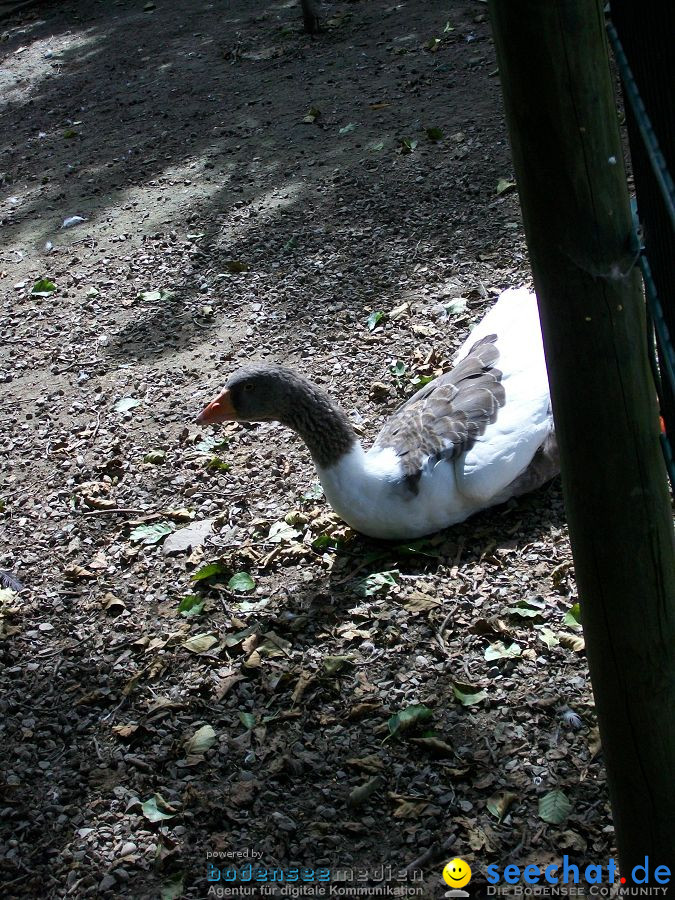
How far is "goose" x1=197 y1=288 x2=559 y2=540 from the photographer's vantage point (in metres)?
3.64

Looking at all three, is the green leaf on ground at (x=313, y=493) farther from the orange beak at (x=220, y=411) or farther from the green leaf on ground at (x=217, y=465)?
the orange beak at (x=220, y=411)

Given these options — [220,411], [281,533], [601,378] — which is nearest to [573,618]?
[281,533]

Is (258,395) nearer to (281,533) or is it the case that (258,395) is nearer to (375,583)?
(281,533)

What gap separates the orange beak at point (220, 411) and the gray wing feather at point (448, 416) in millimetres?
643

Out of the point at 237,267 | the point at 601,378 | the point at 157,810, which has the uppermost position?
the point at 601,378

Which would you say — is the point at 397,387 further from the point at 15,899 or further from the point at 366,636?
the point at 15,899

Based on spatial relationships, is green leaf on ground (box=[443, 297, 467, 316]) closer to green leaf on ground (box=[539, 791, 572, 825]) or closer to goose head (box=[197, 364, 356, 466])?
goose head (box=[197, 364, 356, 466])

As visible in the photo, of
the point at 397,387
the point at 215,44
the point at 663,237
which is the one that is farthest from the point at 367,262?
the point at 215,44

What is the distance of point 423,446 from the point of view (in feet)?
12.2

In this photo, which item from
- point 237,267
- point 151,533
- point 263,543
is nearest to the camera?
point 263,543

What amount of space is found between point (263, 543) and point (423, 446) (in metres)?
0.85

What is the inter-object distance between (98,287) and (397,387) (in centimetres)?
266

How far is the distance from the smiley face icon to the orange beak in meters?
2.03

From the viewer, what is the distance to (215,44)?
9.97 m
